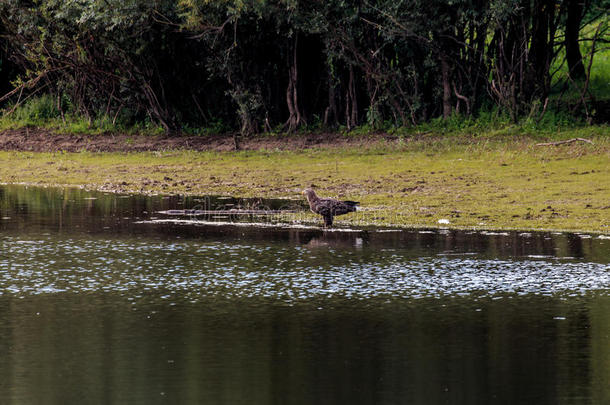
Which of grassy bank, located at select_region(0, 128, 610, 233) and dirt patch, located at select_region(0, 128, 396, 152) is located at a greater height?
dirt patch, located at select_region(0, 128, 396, 152)

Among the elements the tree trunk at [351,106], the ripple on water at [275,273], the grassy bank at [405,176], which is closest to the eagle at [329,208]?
the grassy bank at [405,176]

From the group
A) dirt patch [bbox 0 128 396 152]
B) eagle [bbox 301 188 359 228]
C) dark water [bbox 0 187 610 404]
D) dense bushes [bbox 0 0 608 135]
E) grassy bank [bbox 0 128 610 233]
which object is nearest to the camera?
dark water [bbox 0 187 610 404]

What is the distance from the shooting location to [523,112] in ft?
80.3

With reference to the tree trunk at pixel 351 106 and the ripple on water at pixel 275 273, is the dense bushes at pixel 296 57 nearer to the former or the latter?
the tree trunk at pixel 351 106

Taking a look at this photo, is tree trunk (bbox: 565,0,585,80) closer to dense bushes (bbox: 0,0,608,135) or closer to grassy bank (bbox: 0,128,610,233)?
Result: dense bushes (bbox: 0,0,608,135)

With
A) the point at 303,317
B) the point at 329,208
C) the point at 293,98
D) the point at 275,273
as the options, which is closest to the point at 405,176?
the point at 329,208

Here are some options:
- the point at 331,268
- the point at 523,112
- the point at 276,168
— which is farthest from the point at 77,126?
the point at 331,268

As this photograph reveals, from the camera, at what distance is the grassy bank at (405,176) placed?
1457cm

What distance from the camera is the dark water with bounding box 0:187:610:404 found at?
621cm

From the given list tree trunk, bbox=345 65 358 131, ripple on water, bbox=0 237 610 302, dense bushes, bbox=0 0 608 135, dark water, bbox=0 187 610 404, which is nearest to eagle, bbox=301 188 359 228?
dark water, bbox=0 187 610 404

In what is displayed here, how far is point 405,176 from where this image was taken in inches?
742

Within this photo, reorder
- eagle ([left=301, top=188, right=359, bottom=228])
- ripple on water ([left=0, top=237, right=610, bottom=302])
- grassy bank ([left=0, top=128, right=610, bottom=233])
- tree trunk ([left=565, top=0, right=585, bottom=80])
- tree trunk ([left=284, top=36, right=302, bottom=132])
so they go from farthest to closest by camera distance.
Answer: tree trunk ([left=284, top=36, right=302, bottom=132])
tree trunk ([left=565, top=0, right=585, bottom=80])
grassy bank ([left=0, top=128, right=610, bottom=233])
eagle ([left=301, top=188, right=359, bottom=228])
ripple on water ([left=0, top=237, right=610, bottom=302])

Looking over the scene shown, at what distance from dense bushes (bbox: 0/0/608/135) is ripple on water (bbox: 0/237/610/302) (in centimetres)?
1281

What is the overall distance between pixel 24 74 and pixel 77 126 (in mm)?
4716
